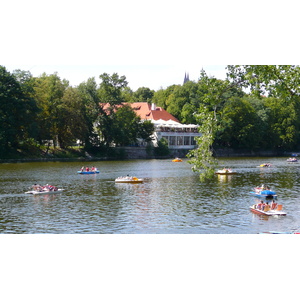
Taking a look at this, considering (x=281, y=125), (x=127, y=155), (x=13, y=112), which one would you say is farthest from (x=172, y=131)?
(x=13, y=112)

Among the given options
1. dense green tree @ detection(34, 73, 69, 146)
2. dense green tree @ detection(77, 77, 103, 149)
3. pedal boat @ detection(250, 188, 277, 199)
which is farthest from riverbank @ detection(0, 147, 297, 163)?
pedal boat @ detection(250, 188, 277, 199)

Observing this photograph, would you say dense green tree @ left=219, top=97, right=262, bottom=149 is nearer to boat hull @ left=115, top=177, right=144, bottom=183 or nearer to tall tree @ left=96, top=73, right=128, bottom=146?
tall tree @ left=96, top=73, right=128, bottom=146

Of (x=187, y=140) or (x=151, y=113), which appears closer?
(x=187, y=140)

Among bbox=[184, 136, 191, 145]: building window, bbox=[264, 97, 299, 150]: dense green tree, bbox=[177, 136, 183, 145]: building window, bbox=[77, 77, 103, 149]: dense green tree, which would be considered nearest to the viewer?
bbox=[77, 77, 103, 149]: dense green tree

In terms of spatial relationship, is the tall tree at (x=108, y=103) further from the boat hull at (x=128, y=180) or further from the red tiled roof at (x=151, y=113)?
the boat hull at (x=128, y=180)

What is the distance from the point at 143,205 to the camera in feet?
105

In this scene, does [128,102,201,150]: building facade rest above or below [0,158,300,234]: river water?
above

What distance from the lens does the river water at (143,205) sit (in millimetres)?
25200

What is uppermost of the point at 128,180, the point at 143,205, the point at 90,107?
the point at 90,107

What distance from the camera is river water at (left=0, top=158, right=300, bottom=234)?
82.7 feet

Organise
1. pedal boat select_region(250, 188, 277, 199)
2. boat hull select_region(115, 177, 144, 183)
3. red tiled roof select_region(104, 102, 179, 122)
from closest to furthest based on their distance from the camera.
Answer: pedal boat select_region(250, 188, 277, 199) → boat hull select_region(115, 177, 144, 183) → red tiled roof select_region(104, 102, 179, 122)

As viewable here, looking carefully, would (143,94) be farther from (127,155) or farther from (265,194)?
(265,194)
